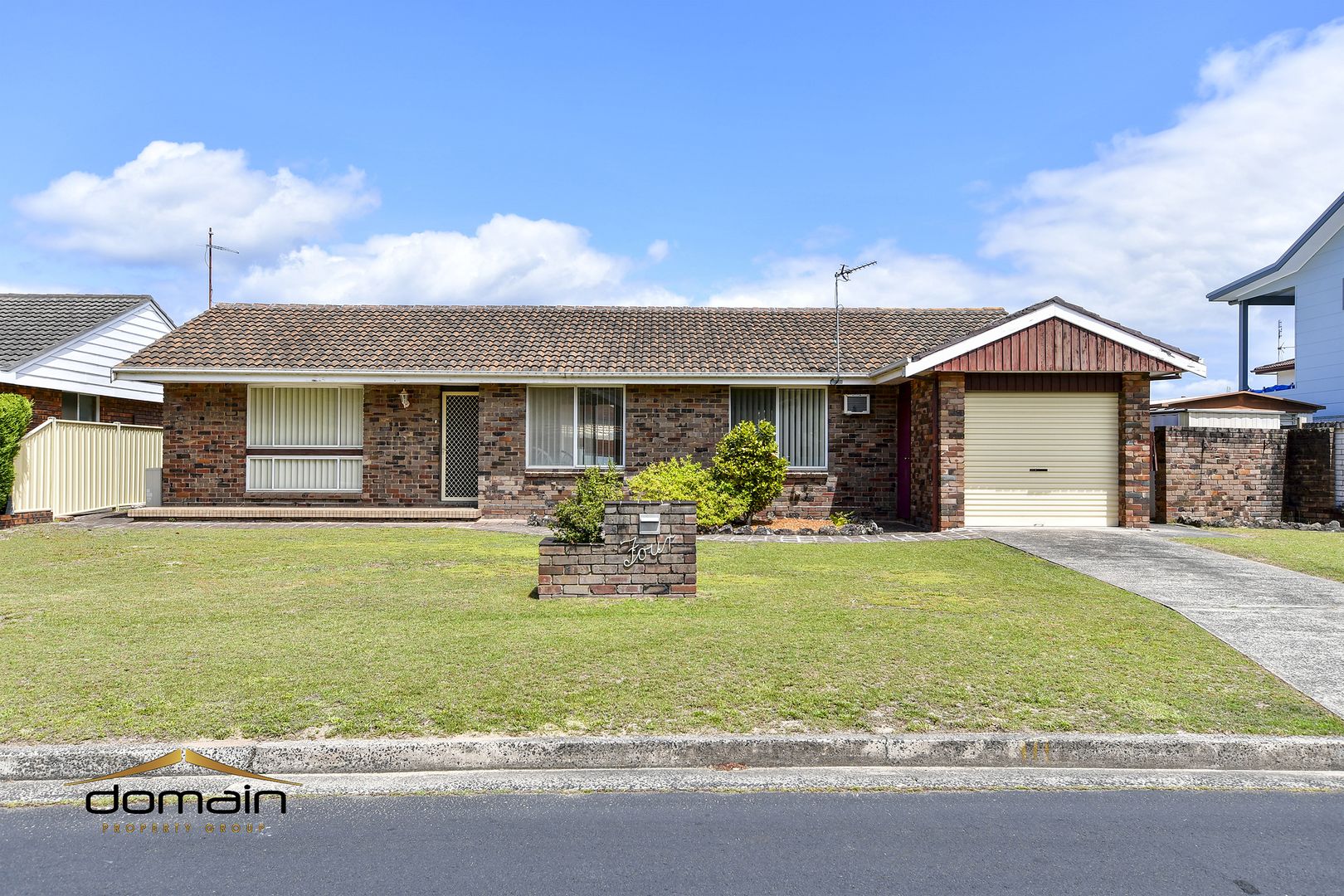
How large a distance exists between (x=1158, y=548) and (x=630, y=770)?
32.2ft

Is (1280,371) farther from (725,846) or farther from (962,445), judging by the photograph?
(725,846)

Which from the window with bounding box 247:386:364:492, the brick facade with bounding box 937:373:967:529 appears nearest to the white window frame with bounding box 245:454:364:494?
the window with bounding box 247:386:364:492

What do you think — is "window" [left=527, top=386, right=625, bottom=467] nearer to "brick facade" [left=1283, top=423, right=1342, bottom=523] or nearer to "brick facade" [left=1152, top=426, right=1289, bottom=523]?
"brick facade" [left=1152, top=426, right=1289, bottom=523]

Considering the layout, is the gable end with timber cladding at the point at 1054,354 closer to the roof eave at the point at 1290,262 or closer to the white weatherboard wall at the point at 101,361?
the roof eave at the point at 1290,262

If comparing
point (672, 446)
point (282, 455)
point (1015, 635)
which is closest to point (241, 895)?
point (1015, 635)

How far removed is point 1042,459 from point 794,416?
171 inches

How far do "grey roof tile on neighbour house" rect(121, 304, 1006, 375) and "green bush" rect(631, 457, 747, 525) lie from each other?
2340mm

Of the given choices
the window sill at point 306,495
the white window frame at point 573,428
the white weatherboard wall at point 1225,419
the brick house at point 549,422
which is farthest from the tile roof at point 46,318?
the white weatherboard wall at point 1225,419

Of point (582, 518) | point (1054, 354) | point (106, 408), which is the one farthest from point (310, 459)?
point (1054, 354)

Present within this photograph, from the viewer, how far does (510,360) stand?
54.4 ft

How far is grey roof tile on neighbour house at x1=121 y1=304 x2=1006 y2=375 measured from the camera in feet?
53.9

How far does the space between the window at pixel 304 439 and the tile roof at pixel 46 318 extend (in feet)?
15.3

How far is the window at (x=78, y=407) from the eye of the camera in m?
19.1

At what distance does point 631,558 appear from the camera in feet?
27.8
